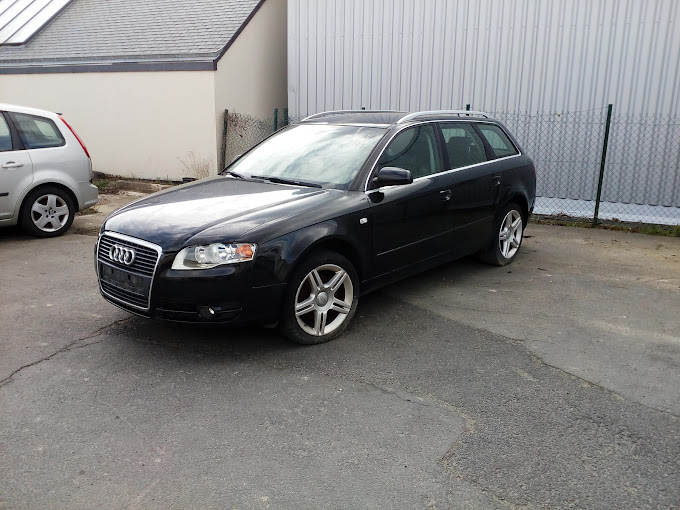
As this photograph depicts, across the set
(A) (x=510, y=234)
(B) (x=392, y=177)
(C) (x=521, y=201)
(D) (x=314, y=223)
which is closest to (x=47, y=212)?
(D) (x=314, y=223)

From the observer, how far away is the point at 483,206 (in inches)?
252

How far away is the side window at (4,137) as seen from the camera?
7.62 m

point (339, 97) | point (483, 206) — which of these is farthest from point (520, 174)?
point (339, 97)

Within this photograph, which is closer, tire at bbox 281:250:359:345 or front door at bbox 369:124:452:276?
tire at bbox 281:250:359:345

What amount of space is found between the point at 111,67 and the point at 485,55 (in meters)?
7.67

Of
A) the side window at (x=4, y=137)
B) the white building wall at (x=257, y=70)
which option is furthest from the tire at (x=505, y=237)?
the white building wall at (x=257, y=70)

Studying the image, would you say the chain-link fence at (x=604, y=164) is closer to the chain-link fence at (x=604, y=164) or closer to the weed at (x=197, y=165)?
the chain-link fence at (x=604, y=164)

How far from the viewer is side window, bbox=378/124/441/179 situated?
17.9 ft

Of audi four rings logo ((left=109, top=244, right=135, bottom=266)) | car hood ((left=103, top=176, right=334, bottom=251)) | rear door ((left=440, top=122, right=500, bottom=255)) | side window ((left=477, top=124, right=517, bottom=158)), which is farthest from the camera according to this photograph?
side window ((left=477, top=124, right=517, bottom=158))

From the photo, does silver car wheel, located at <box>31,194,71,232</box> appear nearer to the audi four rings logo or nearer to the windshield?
the windshield

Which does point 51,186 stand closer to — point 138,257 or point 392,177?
point 138,257

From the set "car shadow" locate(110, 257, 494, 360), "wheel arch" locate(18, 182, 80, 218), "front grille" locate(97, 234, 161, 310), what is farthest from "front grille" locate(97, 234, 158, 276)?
"wheel arch" locate(18, 182, 80, 218)

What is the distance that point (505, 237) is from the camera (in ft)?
23.3

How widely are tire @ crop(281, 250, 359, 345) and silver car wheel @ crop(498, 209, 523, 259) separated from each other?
262 cm
